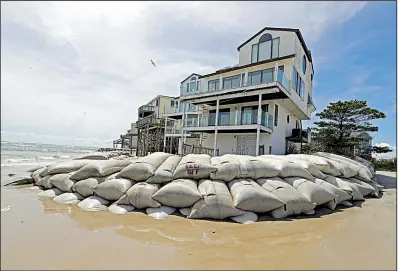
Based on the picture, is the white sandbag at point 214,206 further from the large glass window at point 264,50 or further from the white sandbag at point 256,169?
the large glass window at point 264,50

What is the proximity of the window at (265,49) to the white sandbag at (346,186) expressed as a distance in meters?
8.39

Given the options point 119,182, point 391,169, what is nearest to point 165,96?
point 391,169

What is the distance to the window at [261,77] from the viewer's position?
11047mm

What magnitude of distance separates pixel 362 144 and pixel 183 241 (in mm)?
14123

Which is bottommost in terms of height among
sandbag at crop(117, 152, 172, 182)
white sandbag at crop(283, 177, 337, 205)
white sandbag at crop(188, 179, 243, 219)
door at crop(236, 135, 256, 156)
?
white sandbag at crop(188, 179, 243, 219)

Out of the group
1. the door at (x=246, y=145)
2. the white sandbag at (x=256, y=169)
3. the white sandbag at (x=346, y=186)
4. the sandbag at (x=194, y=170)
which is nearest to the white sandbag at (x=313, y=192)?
the white sandbag at (x=256, y=169)

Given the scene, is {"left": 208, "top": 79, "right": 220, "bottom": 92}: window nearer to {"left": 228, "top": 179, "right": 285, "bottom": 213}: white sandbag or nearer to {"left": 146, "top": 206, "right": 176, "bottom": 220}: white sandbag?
{"left": 228, "top": 179, "right": 285, "bottom": 213}: white sandbag

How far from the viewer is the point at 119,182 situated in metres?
5.35

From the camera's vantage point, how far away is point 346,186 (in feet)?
21.2

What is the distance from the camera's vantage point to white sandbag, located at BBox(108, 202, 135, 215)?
15.6 feet

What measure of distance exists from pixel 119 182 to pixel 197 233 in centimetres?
230

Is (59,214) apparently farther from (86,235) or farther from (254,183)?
(254,183)

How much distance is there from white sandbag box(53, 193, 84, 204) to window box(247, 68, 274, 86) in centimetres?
866

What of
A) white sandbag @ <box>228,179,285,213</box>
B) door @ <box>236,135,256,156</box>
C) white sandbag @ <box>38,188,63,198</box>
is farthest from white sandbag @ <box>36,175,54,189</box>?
door @ <box>236,135,256,156</box>
